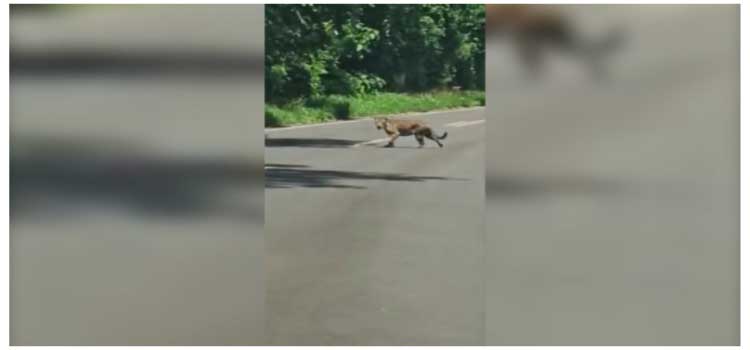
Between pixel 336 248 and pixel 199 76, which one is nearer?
pixel 199 76

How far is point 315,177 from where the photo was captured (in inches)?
346

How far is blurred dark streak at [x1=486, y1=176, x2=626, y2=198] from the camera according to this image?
368 centimetres

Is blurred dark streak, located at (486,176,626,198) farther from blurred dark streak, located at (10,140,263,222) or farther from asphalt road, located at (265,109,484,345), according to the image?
blurred dark streak, located at (10,140,263,222)

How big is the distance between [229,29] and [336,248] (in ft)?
6.70

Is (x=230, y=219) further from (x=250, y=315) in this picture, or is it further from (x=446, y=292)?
(x=446, y=292)

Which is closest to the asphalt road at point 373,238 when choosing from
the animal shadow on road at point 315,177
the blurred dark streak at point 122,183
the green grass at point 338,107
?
the animal shadow on road at point 315,177

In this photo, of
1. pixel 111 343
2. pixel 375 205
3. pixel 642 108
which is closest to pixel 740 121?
pixel 642 108

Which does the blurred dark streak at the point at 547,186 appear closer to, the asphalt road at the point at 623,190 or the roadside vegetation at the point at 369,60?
the asphalt road at the point at 623,190

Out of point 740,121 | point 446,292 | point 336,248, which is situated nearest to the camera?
point 740,121

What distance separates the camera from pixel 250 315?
3.81 m

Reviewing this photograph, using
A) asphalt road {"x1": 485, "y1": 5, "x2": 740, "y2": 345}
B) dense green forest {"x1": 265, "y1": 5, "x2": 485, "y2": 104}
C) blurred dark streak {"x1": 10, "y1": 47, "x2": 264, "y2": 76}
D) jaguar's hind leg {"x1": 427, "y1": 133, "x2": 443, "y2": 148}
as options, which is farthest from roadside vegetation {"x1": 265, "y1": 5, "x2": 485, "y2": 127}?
blurred dark streak {"x1": 10, "y1": 47, "x2": 264, "y2": 76}

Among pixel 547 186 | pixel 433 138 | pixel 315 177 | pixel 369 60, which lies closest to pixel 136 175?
pixel 547 186

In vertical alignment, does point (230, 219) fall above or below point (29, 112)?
below

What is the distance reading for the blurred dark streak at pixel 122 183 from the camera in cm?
374
